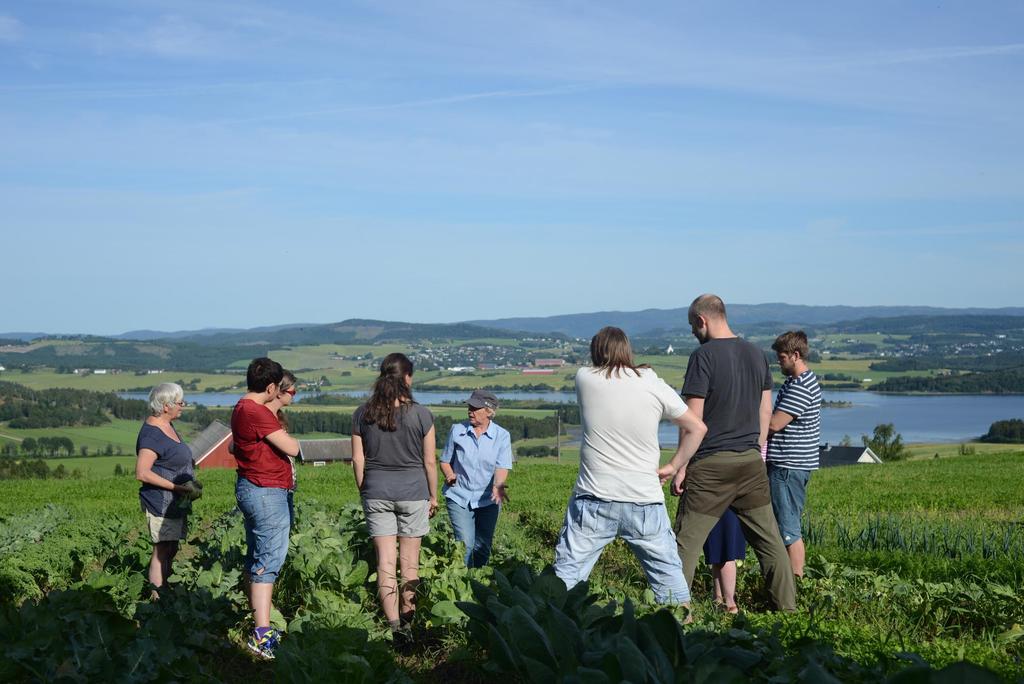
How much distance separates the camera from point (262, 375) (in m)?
6.35

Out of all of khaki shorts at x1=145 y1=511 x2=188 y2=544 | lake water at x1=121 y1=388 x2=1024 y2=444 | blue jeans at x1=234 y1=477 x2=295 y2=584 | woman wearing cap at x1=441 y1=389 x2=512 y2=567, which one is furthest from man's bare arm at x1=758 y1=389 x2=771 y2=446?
lake water at x1=121 y1=388 x2=1024 y2=444

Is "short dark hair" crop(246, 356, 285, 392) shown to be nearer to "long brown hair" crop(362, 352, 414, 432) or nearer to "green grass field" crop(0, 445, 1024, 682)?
"long brown hair" crop(362, 352, 414, 432)

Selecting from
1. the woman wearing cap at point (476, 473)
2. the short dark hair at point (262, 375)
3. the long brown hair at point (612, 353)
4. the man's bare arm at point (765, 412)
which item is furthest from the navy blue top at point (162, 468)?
the man's bare arm at point (765, 412)

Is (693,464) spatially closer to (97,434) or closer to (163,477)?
(163,477)

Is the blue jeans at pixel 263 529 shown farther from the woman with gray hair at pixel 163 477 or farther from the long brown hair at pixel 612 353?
the long brown hair at pixel 612 353

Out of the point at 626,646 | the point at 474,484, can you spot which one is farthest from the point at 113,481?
the point at 626,646

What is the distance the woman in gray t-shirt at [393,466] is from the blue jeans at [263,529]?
0.56m

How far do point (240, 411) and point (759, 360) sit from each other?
11.0ft

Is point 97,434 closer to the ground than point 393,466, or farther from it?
closer to the ground

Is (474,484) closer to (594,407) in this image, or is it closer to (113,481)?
(594,407)

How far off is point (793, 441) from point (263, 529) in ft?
12.5

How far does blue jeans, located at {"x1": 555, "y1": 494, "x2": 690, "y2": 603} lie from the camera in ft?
18.8

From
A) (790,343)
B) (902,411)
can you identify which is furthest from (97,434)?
(902,411)

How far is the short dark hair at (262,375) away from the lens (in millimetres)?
6352
